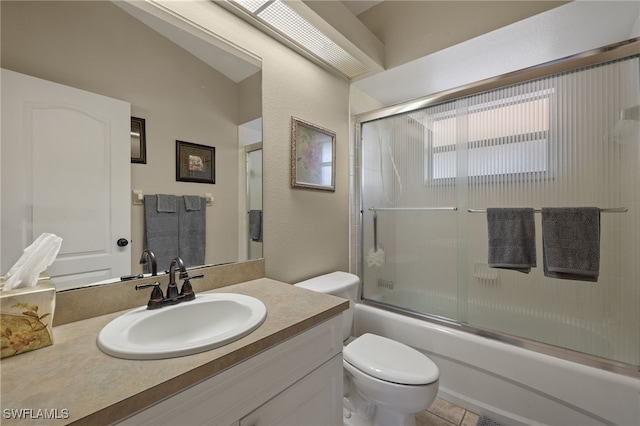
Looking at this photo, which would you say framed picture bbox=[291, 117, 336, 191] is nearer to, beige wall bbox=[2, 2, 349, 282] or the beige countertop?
beige wall bbox=[2, 2, 349, 282]

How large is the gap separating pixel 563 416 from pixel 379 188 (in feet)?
5.18

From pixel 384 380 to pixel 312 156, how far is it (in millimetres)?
1311

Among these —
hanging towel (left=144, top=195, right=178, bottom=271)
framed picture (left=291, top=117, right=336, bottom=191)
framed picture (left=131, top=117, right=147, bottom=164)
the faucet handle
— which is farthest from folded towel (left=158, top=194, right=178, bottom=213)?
framed picture (left=291, top=117, right=336, bottom=191)

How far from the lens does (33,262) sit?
2.39ft

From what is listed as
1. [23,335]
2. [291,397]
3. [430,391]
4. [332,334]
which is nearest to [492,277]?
[430,391]

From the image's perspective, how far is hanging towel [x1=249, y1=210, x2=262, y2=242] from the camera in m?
1.41

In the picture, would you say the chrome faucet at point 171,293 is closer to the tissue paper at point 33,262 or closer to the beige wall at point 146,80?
the beige wall at point 146,80

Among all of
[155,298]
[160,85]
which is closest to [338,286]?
[155,298]

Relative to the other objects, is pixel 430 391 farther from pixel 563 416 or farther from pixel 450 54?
pixel 450 54

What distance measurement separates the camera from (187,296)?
99 cm

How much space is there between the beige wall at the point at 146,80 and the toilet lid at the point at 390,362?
2.67 ft

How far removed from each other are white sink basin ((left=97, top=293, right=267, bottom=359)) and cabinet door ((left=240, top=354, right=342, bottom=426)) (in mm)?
229

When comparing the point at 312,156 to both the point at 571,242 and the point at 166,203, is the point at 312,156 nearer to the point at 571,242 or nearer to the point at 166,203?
the point at 166,203

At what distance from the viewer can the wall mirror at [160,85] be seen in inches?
32.3
